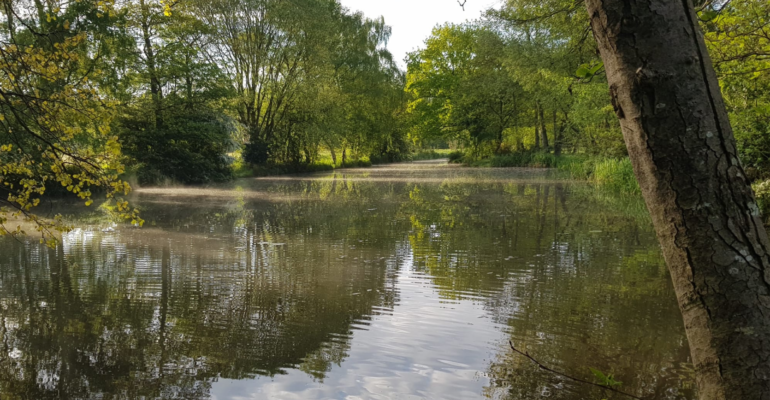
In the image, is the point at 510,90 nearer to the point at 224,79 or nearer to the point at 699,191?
the point at 224,79

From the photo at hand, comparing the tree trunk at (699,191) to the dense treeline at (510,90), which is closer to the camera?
the tree trunk at (699,191)

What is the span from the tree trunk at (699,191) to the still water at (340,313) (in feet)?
7.39

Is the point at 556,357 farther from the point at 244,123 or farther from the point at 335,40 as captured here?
the point at 335,40

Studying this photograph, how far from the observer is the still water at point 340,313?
3383mm

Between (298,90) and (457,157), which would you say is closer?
(298,90)

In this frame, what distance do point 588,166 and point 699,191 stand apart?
21382 mm

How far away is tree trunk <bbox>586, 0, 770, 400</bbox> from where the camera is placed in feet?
3.51

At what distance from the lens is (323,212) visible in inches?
470

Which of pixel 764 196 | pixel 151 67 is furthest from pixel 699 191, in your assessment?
pixel 151 67

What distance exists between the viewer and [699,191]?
3.53ft

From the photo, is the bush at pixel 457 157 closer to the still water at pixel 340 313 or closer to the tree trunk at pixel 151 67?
the tree trunk at pixel 151 67

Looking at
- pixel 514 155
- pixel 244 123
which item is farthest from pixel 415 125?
pixel 244 123

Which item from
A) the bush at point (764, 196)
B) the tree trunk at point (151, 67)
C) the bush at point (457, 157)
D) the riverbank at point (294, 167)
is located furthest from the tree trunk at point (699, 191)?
the bush at point (457, 157)

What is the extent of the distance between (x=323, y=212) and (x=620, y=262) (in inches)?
273
